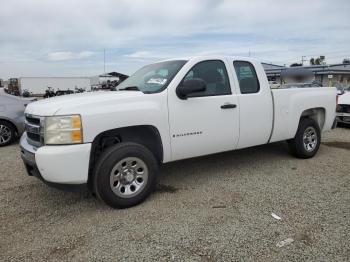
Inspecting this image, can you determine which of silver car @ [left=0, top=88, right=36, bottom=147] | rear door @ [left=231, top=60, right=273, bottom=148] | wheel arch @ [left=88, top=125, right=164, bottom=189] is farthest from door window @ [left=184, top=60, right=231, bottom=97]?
silver car @ [left=0, top=88, right=36, bottom=147]

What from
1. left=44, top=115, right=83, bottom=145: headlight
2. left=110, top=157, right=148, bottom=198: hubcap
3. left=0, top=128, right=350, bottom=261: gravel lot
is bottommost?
left=0, top=128, right=350, bottom=261: gravel lot

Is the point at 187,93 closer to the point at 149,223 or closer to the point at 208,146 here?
the point at 208,146

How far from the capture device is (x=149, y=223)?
362cm

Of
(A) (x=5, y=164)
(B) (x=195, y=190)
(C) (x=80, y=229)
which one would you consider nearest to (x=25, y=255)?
(C) (x=80, y=229)

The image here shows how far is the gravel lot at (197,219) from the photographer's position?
3.05 meters

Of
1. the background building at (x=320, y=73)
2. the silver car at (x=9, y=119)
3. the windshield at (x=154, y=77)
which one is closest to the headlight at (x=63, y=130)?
the windshield at (x=154, y=77)

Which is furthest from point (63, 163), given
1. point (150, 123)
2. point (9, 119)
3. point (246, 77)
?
point (9, 119)

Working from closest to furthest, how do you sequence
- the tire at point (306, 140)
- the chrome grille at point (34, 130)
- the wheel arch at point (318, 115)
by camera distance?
1. the chrome grille at point (34, 130)
2. the tire at point (306, 140)
3. the wheel arch at point (318, 115)

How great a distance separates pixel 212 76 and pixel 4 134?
5724 mm

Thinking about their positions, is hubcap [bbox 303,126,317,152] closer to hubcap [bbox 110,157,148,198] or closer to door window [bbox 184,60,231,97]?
door window [bbox 184,60,231,97]

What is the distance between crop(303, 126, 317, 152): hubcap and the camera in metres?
6.07

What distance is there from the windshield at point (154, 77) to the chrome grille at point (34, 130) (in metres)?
1.37

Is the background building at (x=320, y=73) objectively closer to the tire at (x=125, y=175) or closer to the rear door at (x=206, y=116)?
the rear door at (x=206, y=116)

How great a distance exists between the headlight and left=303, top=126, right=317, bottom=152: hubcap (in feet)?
13.8
